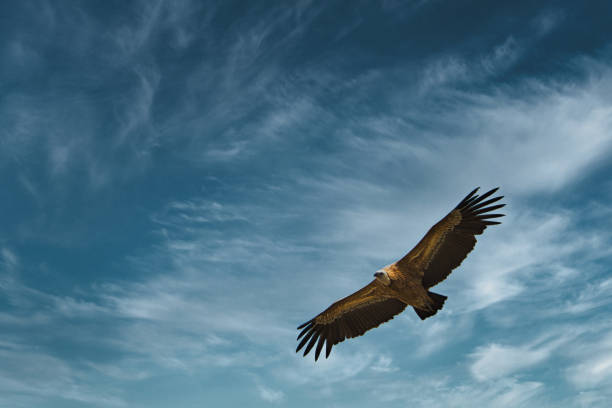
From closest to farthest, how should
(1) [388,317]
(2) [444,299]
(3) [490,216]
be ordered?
1. (3) [490,216]
2. (2) [444,299]
3. (1) [388,317]

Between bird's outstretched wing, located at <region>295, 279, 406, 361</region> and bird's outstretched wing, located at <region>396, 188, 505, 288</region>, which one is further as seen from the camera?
bird's outstretched wing, located at <region>295, 279, 406, 361</region>

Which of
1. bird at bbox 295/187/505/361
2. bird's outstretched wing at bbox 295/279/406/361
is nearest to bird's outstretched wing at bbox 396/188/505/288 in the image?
bird at bbox 295/187/505/361

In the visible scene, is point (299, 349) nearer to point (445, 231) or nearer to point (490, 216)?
A: point (445, 231)

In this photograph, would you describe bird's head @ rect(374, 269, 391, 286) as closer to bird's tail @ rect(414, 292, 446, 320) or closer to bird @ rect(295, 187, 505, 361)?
bird @ rect(295, 187, 505, 361)

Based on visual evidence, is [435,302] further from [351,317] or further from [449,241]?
[351,317]

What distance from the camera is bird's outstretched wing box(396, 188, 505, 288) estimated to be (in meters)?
17.5

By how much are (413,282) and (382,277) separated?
53.6 inches

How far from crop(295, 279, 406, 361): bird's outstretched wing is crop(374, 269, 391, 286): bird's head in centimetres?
125

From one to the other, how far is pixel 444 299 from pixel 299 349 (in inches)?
266

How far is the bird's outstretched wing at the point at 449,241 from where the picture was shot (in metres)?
17.5

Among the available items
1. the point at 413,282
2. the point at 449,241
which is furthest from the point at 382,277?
the point at 449,241

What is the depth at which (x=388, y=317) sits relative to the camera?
66.0ft

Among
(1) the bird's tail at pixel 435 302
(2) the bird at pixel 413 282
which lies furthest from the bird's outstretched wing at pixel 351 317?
(1) the bird's tail at pixel 435 302

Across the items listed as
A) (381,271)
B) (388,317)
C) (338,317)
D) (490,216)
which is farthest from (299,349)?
(490,216)
